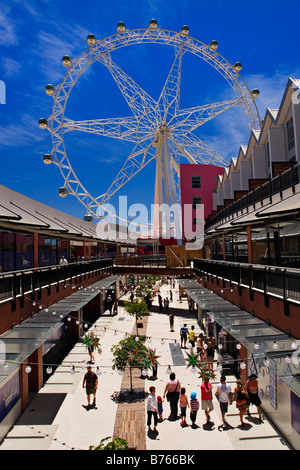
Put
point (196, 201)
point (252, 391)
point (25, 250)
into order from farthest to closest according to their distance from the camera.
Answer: point (196, 201)
point (25, 250)
point (252, 391)

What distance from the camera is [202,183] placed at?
155ft

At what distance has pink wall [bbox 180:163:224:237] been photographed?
46.8 m

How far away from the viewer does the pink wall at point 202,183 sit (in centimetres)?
4684

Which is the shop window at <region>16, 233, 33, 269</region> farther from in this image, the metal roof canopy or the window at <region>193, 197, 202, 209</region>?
the window at <region>193, 197, 202, 209</region>

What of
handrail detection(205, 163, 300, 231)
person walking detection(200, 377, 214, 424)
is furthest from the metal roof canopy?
handrail detection(205, 163, 300, 231)

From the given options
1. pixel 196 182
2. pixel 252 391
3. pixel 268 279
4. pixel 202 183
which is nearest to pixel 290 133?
pixel 268 279

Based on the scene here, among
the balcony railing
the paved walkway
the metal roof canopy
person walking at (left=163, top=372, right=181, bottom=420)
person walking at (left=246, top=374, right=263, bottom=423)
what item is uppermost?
the balcony railing

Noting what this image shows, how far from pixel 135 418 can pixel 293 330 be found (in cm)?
560

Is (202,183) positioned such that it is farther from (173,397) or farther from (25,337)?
(25,337)

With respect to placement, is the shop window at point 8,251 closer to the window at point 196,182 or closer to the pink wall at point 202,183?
the pink wall at point 202,183

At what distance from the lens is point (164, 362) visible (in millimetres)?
15773

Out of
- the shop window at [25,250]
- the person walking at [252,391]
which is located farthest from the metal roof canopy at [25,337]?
the person walking at [252,391]

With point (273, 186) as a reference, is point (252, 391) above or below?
below

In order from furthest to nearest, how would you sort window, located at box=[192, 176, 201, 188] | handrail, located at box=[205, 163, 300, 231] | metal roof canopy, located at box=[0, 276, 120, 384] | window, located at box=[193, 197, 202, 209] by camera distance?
window, located at box=[192, 176, 201, 188] < window, located at box=[193, 197, 202, 209] < handrail, located at box=[205, 163, 300, 231] < metal roof canopy, located at box=[0, 276, 120, 384]
